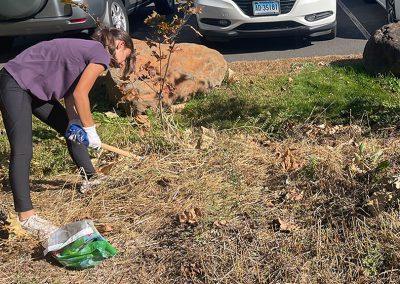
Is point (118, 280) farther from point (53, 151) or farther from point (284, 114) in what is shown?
point (284, 114)

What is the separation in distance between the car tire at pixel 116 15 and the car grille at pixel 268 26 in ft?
5.74

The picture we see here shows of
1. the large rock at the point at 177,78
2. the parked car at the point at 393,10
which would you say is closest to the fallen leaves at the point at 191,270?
the large rock at the point at 177,78

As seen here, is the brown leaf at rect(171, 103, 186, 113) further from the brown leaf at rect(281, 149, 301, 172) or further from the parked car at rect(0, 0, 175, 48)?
the parked car at rect(0, 0, 175, 48)

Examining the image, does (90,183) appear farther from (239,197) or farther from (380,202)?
(380,202)

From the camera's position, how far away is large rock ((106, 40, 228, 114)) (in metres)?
5.58

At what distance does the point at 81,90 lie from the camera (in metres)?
3.48

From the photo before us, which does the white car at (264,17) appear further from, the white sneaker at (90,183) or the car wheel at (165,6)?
the white sneaker at (90,183)

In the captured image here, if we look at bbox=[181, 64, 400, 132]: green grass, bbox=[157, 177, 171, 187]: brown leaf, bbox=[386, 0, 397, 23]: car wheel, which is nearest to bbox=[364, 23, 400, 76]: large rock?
bbox=[181, 64, 400, 132]: green grass

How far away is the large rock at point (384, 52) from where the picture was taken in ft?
19.6

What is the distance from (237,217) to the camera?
3430 millimetres

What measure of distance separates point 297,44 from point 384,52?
7.72 feet

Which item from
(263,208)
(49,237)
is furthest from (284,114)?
(49,237)

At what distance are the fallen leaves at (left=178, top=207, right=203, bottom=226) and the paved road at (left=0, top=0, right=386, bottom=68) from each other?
4.51 meters

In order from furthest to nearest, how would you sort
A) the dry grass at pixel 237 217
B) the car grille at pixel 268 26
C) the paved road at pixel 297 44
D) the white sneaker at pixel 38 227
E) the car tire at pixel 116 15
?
1. the car tire at pixel 116 15
2. the paved road at pixel 297 44
3. the car grille at pixel 268 26
4. the white sneaker at pixel 38 227
5. the dry grass at pixel 237 217
